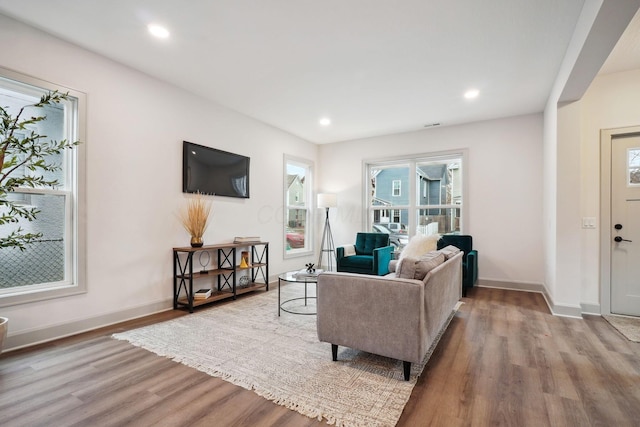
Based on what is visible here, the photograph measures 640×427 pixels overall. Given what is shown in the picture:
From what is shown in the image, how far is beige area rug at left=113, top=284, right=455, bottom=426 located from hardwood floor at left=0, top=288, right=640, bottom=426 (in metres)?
0.10

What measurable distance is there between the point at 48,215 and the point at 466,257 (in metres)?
5.04

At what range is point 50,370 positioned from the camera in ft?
7.29

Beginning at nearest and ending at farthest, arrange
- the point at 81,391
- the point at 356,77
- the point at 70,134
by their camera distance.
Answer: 1. the point at 81,391
2. the point at 70,134
3. the point at 356,77

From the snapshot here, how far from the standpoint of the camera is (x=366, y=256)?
17.1 ft

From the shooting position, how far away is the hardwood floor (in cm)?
171

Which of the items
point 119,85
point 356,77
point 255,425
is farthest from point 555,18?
point 119,85

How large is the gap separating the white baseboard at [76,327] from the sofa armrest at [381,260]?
115 inches

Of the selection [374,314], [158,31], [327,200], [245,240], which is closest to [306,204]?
[327,200]

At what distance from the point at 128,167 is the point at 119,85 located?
2.86 ft

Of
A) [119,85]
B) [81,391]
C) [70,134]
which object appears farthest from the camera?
[119,85]

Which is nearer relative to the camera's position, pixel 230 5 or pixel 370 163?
pixel 230 5

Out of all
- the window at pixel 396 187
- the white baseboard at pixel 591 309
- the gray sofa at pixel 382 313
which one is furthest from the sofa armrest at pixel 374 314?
the window at pixel 396 187

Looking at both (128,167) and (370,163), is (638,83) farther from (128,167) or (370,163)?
(128,167)

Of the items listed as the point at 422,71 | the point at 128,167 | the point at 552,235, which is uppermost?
the point at 422,71
